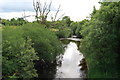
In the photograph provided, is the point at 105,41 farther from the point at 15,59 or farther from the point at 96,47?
the point at 15,59

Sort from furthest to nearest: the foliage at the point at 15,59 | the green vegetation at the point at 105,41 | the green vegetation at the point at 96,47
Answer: the green vegetation at the point at 105,41 → the green vegetation at the point at 96,47 → the foliage at the point at 15,59

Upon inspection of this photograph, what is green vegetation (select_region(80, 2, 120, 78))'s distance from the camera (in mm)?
13453

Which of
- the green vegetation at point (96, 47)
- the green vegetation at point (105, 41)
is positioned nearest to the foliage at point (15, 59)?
the green vegetation at point (96, 47)

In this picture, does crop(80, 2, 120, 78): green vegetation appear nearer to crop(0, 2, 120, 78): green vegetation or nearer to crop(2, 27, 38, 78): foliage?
crop(0, 2, 120, 78): green vegetation

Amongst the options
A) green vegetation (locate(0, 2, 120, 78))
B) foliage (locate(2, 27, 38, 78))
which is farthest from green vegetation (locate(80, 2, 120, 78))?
foliage (locate(2, 27, 38, 78))

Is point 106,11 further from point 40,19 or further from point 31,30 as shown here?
point 40,19

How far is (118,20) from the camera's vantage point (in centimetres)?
1341

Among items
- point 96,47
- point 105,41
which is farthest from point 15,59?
point 105,41

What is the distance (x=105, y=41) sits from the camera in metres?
13.6

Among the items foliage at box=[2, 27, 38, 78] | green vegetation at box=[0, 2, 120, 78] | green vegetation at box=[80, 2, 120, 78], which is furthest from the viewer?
green vegetation at box=[80, 2, 120, 78]

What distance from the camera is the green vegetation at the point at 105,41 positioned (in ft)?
44.1

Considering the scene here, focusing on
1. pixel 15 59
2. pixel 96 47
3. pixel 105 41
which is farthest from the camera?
pixel 96 47

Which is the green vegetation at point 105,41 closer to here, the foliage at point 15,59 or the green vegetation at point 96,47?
the green vegetation at point 96,47

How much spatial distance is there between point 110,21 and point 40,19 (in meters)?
22.2
